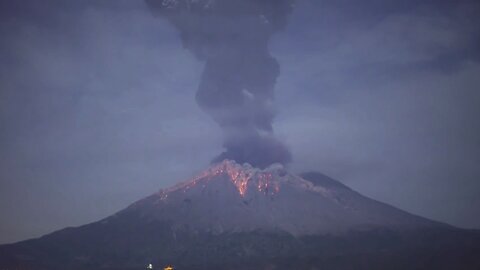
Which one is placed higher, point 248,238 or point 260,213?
point 260,213

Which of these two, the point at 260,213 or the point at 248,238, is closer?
the point at 248,238

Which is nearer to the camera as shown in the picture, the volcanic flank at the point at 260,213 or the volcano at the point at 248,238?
the volcano at the point at 248,238

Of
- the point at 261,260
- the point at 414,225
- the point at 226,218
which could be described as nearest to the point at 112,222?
the point at 226,218

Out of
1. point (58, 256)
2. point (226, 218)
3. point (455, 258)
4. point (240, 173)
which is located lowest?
point (455, 258)

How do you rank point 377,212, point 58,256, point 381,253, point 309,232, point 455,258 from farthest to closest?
point 377,212 → point 309,232 → point 58,256 → point 381,253 → point 455,258

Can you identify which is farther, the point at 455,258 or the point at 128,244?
the point at 128,244

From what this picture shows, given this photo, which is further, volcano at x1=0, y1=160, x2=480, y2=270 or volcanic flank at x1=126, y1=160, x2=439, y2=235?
volcanic flank at x1=126, y1=160, x2=439, y2=235

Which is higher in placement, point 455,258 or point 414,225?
point 414,225

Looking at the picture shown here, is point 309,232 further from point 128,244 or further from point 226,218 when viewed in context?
point 128,244
